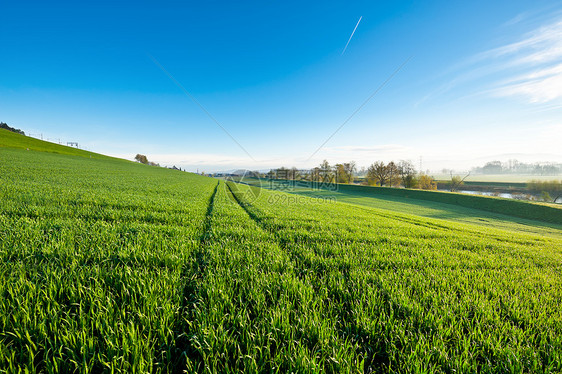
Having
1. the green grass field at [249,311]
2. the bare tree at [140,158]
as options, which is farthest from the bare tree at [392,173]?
the bare tree at [140,158]

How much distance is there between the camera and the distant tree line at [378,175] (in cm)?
7268

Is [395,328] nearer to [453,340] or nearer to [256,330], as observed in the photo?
[453,340]

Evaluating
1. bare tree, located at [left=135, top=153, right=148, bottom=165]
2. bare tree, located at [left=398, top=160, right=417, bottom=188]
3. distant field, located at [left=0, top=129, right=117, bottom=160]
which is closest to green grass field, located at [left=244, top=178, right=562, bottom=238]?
bare tree, located at [left=398, top=160, right=417, bottom=188]

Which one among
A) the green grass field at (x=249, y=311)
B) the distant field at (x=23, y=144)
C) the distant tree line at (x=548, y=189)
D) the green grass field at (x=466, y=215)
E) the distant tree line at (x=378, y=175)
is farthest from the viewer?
the distant tree line at (x=378, y=175)

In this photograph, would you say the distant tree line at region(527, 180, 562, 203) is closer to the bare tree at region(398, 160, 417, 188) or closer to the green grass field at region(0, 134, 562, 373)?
the bare tree at region(398, 160, 417, 188)

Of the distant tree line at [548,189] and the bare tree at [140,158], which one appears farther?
the bare tree at [140,158]

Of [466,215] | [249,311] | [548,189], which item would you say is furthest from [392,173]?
[249,311]

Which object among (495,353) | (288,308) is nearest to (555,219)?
(495,353)

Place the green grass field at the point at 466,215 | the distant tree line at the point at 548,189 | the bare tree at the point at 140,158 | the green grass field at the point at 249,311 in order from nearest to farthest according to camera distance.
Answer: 1. the green grass field at the point at 249,311
2. the green grass field at the point at 466,215
3. the distant tree line at the point at 548,189
4. the bare tree at the point at 140,158

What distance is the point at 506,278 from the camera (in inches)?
165

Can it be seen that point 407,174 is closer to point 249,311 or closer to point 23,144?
point 249,311

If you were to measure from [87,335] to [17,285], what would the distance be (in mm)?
1525

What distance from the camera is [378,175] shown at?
260 ft

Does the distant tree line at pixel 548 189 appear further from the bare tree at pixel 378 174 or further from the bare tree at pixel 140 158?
the bare tree at pixel 140 158
